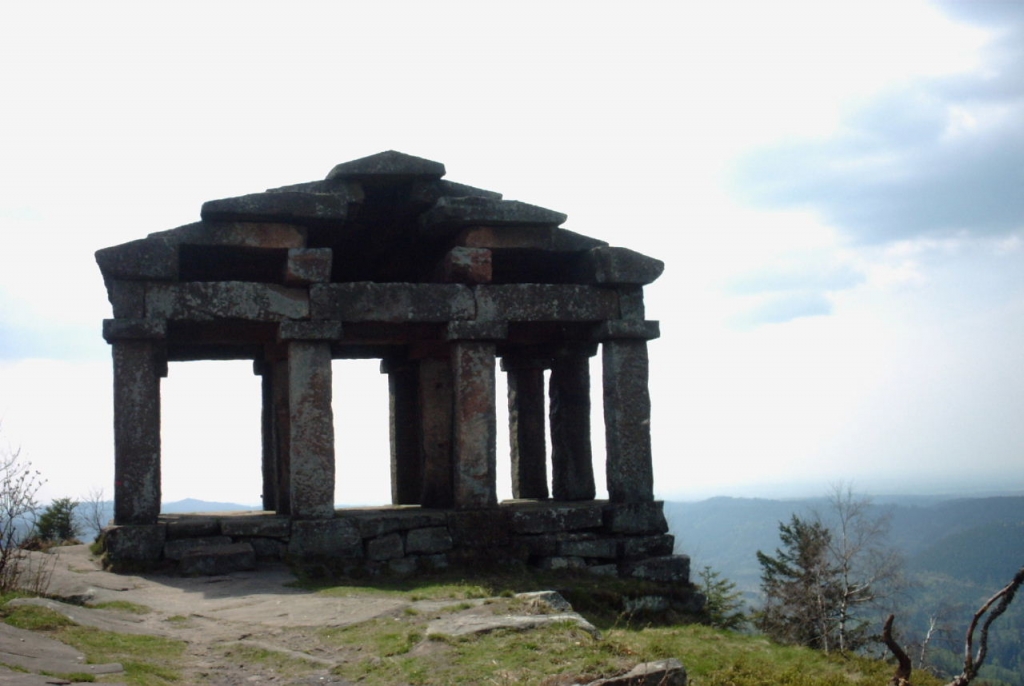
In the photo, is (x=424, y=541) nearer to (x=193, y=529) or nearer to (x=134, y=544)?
(x=193, y=529)

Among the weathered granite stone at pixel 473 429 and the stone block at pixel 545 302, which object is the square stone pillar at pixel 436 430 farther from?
the stone block at pixel 545 302

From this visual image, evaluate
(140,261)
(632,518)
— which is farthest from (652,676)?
(140,261)

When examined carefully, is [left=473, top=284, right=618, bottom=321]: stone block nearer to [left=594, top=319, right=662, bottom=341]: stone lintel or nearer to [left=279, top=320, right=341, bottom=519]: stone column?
[left=594, top=319, right=662, bottom=341]: stone lintel

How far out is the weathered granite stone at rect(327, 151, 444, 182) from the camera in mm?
12211

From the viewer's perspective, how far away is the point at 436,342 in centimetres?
1377

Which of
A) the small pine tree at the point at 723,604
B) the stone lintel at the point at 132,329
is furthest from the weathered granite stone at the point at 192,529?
the small pine tree at the point at 723,604

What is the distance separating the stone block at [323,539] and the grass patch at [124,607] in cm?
239

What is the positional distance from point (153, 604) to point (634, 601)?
5.13 metres

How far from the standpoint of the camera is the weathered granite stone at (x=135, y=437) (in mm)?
10859

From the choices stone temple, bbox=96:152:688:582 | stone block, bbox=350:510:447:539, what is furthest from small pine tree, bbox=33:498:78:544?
stone block, bbox=350:510:447:539

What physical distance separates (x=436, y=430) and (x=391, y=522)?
101 inches

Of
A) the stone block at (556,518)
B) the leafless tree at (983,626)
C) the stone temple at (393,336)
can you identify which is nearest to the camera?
the leafless tree at (983,626)

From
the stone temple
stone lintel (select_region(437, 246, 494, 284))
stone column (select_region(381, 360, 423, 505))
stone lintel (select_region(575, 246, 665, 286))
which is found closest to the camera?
the stone temple

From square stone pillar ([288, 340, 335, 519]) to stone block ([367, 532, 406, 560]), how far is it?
63 cm
